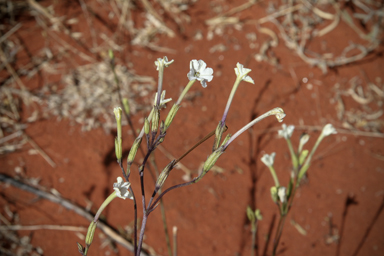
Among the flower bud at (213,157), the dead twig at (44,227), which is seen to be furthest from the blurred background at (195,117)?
the flower bud at (213,157)

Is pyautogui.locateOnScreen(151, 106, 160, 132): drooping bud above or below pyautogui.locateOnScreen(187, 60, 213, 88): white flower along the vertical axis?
below

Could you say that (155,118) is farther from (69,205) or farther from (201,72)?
(69,205)

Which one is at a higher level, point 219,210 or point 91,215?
point 91,215

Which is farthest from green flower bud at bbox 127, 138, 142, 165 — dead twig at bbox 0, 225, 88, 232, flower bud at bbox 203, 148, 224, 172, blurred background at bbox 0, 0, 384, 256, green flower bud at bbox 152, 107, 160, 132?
dead twig at bbox 0, 225, 88, 232

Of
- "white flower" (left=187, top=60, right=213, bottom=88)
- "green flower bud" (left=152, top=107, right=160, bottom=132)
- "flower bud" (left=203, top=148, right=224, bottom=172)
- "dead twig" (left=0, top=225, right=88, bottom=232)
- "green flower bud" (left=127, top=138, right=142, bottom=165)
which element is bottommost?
"dead twig" (left=0, top=225, right=88, bottom=232)

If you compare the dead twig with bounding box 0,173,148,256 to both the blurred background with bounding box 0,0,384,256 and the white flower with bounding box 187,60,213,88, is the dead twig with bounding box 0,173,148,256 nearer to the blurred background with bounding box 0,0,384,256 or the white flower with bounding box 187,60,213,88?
the blurred background with bounding box 0,0,384,256

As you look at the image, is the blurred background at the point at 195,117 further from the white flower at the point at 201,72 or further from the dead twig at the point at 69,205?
the white flower at the point at 201,72

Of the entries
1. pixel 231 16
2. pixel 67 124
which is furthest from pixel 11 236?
pixel 231 16

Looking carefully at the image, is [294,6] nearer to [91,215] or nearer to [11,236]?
[91,215]
